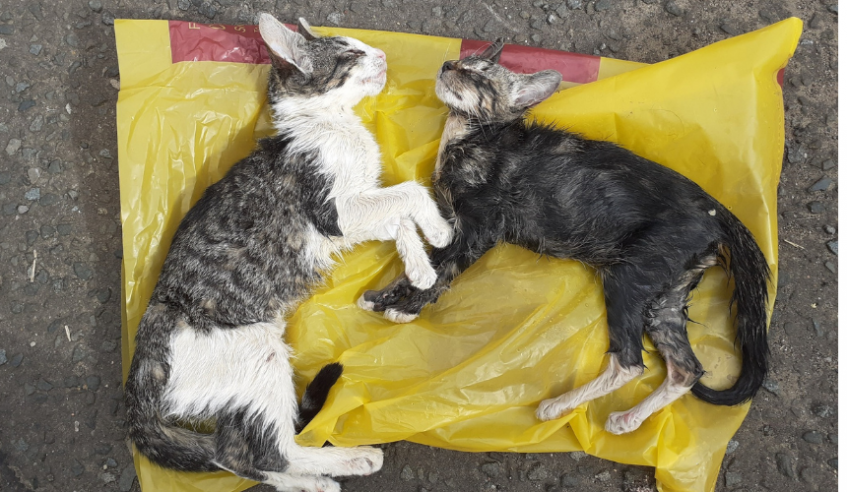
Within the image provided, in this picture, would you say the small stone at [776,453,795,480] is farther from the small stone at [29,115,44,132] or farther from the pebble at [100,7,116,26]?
the small stone at [29,115,44,132]

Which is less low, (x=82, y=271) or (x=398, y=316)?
(x=82, y=271)

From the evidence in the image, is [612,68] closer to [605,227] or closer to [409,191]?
[605,227]

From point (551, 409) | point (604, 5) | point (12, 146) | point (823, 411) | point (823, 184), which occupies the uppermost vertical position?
point (604, 5)

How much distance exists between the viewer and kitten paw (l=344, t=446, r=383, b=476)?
3.19m

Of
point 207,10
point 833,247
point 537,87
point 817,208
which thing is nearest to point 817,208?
point 817,208

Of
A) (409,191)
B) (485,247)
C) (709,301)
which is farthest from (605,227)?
(409,191)

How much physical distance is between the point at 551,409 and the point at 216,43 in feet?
10.0

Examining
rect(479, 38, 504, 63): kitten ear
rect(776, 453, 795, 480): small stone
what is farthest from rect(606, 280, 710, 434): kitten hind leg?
rect(479, 38, 504, 63): kitten ear

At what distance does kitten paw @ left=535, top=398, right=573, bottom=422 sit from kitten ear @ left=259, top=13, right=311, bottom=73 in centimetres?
233

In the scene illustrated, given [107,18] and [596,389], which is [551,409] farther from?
[107,18]

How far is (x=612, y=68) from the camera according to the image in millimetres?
3535

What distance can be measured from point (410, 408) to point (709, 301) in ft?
6.18

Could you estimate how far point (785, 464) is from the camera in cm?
331

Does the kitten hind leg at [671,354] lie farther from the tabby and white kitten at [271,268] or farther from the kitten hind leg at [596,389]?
the tabby and white kitten at [271,268]
